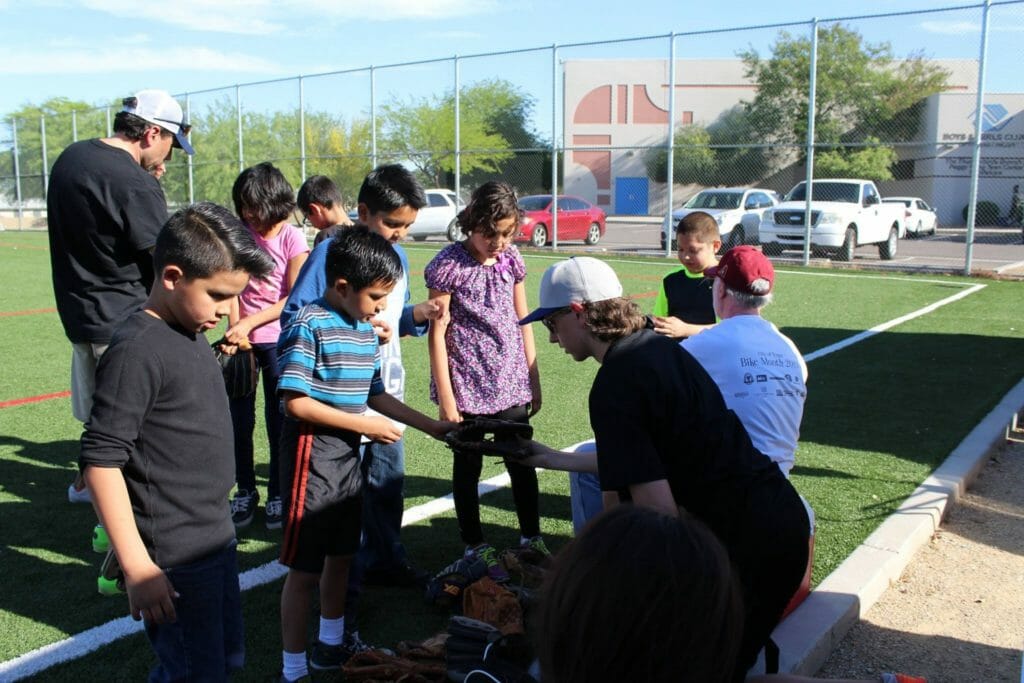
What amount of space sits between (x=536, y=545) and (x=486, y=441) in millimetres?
1144

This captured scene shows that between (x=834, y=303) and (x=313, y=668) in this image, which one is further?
(x=834, y=303)

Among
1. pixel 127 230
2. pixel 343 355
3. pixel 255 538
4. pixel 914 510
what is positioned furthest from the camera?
pixel 914 510

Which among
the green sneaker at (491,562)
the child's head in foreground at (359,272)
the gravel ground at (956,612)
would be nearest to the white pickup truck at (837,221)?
the gravel ground at (956,612)

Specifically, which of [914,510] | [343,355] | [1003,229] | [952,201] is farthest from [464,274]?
[952,201]

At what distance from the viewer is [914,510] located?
491 cm

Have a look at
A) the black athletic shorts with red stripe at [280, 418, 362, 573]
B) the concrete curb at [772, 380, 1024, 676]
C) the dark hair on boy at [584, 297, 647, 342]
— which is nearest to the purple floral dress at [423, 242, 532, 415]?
the black athletic shorts with red stripe at [280, 418, 362, 573]

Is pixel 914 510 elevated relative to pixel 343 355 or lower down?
lower down

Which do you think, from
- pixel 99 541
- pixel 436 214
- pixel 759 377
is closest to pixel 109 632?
pixel 99 541

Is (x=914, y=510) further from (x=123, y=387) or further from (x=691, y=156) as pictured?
(x=691, y=156)

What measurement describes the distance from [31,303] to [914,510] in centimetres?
1343

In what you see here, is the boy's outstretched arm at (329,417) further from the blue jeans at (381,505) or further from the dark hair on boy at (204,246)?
the blue jeans at (381,505)

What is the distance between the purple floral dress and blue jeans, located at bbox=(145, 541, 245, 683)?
1.90 m

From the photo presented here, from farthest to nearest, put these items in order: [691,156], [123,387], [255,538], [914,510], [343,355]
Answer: [691,156] < [914,510] < [255,538] < [343,355] < [123,387]

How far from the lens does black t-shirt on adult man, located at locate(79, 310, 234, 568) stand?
7.40 ft
